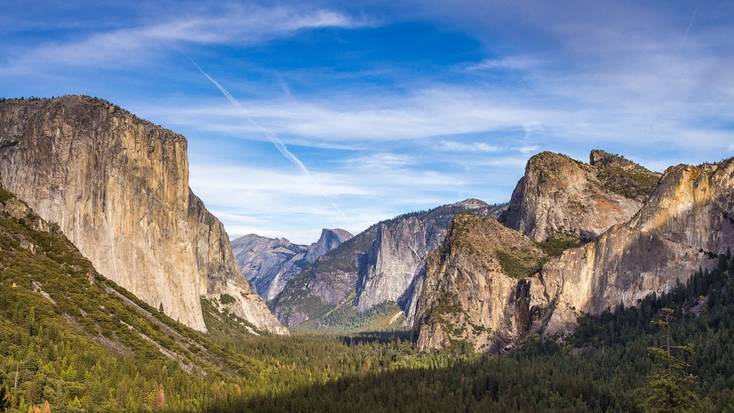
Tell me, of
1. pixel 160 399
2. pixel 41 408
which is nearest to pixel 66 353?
pixel 160 399

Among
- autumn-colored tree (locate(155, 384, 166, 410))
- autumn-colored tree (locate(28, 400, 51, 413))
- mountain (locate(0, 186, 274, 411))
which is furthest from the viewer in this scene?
autumn-colored tree (locate(155, 384, 166, 410))

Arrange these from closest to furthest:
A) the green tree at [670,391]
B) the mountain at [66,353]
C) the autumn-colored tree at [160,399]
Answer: the green tree at [670,391] < the mountain at [66,353] < the autumn-colored tree at [160,399]

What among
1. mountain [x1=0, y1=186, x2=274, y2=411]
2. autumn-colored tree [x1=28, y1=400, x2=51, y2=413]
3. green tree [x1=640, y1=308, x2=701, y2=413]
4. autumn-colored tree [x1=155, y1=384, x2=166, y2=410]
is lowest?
autumn-colored tree [x1=155, y1=384, x2=166, y2=410]

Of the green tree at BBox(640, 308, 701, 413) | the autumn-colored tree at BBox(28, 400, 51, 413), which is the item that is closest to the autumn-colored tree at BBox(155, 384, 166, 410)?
the autumn-colored tree at BBox(28, 400, 51, 413)

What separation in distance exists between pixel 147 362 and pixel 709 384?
444 feet

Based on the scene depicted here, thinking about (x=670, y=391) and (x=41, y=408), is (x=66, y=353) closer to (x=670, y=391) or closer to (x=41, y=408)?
(x=41, y=408)

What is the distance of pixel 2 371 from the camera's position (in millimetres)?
131500

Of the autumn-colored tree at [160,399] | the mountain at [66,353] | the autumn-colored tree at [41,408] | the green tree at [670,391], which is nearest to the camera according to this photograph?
the green tree at [670,391]

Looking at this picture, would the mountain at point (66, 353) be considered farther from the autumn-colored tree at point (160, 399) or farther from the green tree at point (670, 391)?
the green tree at point (670, 391)

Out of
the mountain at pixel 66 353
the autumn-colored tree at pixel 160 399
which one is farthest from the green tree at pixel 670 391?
the autumn-colored tree at pixel 160 399

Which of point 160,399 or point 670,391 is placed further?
point 160,399

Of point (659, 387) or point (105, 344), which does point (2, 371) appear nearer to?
point (105, 344)

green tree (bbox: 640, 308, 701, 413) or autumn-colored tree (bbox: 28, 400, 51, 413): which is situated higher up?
green tree (bbox: 640, 308, 701, 413)

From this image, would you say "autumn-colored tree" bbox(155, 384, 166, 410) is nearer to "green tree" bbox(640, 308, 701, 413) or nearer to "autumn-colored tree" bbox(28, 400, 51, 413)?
"autumn-colored tree" bbox(28, 400, 51, 413)
